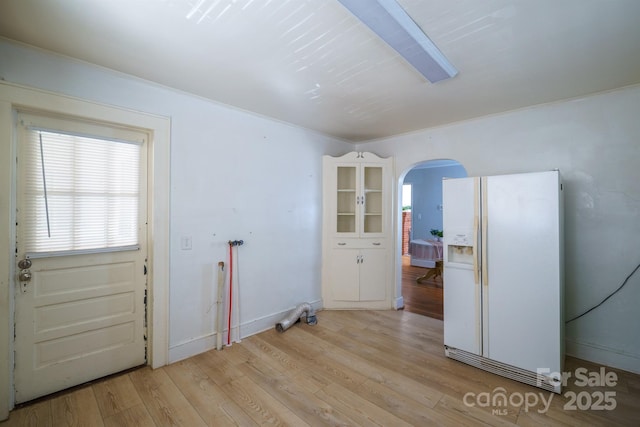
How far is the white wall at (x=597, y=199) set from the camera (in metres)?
2.34

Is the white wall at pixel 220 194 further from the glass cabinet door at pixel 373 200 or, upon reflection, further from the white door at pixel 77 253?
the glass cabinet door at pixel 373 200

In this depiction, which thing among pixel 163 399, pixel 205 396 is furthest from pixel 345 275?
pixel 163 399

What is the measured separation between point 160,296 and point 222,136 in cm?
168

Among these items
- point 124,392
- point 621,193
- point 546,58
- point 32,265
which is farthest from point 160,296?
point 621,193

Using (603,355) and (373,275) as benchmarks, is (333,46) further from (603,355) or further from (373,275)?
(603,355)

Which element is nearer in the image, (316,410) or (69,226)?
(316,410)

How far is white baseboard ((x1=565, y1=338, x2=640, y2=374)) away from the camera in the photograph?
2.32 m

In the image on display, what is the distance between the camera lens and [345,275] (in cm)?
378

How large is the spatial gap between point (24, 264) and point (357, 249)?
3.30m

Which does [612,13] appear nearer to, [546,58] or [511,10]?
[546,58]

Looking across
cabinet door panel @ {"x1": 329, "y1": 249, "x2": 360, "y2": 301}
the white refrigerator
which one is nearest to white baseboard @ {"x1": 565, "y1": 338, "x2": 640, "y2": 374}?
the white refrigerator

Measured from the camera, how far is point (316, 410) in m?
1.88

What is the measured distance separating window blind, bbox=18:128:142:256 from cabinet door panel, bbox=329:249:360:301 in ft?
8.01

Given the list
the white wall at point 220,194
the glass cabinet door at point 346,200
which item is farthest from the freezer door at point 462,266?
the white wall at point 220,194
